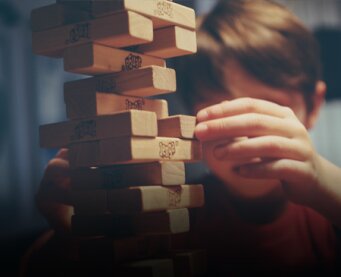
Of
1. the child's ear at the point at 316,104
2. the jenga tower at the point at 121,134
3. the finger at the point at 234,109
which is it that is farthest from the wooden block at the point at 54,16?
the child's ear at the point at 316,104

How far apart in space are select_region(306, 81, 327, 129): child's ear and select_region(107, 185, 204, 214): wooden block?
2.67ft

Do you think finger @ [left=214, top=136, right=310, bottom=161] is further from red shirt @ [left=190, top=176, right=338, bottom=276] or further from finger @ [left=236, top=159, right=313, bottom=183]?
red shirt @ [left=190, top=176, right=338, bottom=276]

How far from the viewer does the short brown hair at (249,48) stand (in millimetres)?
2769

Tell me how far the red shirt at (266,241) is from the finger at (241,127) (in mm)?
429

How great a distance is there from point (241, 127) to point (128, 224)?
602 millimetres

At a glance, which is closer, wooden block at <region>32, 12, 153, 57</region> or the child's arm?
wooden block at <region>32, 12, 153, 57</region>

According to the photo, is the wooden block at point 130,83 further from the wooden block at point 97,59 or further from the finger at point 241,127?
the finger at point 241,127

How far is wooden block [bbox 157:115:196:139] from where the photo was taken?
2.42 meters

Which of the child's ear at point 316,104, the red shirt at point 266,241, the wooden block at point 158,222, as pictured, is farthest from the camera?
the child's ear at point 316,104

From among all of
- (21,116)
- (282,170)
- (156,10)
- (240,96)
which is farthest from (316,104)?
(21,116)

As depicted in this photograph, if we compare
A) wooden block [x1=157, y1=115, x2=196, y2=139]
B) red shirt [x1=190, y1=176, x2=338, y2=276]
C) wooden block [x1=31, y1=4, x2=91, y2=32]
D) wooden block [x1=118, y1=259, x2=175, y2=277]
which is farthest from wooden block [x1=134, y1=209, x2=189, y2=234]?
wooden block [x1=31, y1=4, x2=91, y2=32]

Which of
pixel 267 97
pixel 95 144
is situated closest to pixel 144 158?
pixel 95 144

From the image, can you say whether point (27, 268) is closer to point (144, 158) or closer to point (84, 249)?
point (84, 249)

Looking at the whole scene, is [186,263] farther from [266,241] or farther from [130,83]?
[130,83]
